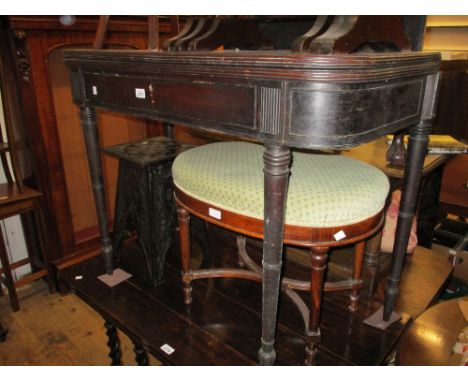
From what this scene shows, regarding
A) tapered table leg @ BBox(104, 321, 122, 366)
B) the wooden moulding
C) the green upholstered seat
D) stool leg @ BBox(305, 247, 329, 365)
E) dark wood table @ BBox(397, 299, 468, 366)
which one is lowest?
tapered table leg @ BBox(104, 321, 122, 366)

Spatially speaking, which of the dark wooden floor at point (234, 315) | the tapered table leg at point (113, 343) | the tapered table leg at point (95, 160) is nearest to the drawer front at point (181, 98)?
the tapered table leg at point (95, 160)

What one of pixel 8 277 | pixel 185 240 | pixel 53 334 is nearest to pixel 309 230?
pixel 185 240

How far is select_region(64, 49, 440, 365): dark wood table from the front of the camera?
0.66 meters

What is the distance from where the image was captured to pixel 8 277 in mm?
1849

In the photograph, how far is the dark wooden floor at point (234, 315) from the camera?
109 cm

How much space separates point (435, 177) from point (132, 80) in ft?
4.80

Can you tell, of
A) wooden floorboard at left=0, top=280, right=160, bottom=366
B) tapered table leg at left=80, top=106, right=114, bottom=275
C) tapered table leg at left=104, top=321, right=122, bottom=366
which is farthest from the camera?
wooden floorboard at left=0, top=280, right=160, bottom=366

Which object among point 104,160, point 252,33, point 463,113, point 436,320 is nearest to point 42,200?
point 104,160

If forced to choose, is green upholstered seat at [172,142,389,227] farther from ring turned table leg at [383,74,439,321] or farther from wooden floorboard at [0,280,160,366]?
wooden floorboard at [0,280,160,366]

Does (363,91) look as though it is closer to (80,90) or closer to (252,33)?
(252,33)

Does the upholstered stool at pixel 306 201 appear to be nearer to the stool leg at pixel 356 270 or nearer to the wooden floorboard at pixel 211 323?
the stool leg at pixel 356 270

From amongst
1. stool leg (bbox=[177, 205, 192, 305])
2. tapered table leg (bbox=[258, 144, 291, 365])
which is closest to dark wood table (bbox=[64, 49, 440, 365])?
tapered table leg (bbox=[258, 144, 291, 365])

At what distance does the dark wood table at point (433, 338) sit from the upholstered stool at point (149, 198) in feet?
2.72

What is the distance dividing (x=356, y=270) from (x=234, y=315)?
42 centimetres
